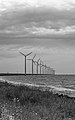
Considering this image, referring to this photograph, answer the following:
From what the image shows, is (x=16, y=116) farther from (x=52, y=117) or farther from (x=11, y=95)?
(x=11, y=95)

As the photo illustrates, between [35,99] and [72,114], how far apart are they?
396cm

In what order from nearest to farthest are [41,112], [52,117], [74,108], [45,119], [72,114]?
[45,119]
[52,117]
[41,112]
[72,114]
[74,108]

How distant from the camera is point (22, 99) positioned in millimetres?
16453

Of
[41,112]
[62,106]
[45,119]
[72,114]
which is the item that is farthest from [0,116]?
[62,106]

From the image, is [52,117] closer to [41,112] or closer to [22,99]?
[41,112]

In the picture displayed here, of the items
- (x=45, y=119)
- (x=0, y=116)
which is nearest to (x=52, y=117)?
(x=45, y=119)

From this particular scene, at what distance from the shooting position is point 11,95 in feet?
59.3

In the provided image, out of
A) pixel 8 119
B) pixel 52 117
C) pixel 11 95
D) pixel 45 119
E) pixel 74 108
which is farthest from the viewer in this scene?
pixel 11 95

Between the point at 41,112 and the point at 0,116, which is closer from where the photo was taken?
the point at 0,116

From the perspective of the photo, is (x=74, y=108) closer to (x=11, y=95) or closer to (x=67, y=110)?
(x=67, y=110)

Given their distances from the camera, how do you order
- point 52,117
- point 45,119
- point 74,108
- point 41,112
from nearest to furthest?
point 45,119 < point 52,117 < point 41,112 < point 74,108

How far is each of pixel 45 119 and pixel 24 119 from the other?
33.4 inches

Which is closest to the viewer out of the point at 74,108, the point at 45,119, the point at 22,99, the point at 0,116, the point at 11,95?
the point at 0,116

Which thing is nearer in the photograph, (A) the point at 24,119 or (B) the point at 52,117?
(A) the point at 24,119
